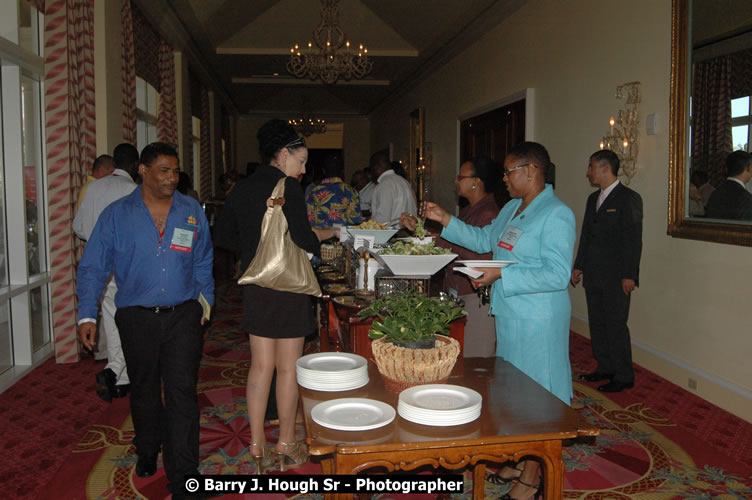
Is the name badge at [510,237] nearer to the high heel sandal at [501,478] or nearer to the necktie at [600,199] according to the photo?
the high heel sandal at [501,478]

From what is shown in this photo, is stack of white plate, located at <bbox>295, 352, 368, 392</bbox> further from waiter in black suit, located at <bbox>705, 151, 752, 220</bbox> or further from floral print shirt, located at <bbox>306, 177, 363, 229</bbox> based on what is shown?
waiter in black suit, located at <bbox>705, 151, 752, 220</bbox>

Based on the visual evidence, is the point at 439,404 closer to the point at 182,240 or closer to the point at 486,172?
the point at 182,240

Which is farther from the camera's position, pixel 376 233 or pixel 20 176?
pixel 20 176

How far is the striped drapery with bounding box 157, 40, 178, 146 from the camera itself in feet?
25.8

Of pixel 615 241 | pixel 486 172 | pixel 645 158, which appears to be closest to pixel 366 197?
pixel 645 158

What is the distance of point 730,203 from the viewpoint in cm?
374

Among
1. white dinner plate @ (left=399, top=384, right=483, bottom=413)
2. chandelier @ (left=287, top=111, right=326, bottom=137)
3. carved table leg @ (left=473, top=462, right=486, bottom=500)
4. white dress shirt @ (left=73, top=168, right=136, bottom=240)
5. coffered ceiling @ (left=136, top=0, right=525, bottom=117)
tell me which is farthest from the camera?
chandelier @ (left=287, top=111, right=326, bottom=137)

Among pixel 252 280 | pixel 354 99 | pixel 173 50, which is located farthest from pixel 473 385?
pixel 354 99

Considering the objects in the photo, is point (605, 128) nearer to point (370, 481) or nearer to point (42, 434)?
point (370, 481)

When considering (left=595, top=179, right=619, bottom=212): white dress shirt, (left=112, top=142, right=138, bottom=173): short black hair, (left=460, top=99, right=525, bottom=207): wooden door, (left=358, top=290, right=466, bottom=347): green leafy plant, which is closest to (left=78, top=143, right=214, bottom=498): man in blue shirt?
(left=358, top=290, right=466, bottom=347): green leafy plant

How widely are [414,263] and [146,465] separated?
1.59 m

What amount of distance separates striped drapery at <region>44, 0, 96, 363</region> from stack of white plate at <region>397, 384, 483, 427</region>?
389 cm

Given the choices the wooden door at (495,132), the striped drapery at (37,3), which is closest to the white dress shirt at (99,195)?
the striped drapery at (37,3)

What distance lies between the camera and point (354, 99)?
1548 centimetres
